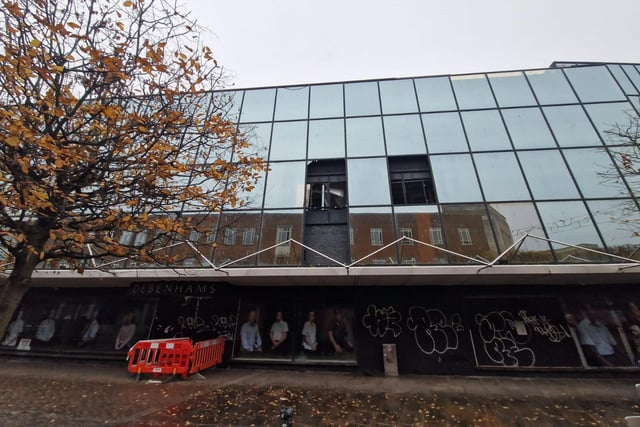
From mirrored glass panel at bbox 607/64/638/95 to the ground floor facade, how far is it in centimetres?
907

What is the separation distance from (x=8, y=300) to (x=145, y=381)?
5.14 m

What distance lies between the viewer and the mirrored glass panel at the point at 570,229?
8680mm

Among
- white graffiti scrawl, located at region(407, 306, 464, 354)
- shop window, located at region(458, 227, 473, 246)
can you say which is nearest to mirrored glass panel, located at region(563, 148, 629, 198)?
shop window, located at region(458, 227, 473, 246)

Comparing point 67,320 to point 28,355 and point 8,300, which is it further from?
point 8,300

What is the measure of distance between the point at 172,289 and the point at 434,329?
910 centimetres

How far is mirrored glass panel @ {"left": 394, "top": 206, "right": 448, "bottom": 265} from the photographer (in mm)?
9086

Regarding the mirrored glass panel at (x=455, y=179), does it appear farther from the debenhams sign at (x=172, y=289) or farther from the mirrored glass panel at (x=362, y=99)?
the debenhams sign at (x=172, y=289)

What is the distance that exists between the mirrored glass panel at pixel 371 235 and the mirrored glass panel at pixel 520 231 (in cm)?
368

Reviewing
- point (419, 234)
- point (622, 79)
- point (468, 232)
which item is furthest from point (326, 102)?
point (622, 79)

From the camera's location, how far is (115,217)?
4.72 metres

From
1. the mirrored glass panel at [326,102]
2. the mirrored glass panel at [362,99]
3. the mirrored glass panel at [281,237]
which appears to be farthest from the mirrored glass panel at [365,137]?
the mirrored glass panel at [281,237]

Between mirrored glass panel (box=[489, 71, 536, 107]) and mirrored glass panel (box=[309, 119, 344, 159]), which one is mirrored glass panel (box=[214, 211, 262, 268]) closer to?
mirrored glass panel (box=[309, 119, 344, 159])

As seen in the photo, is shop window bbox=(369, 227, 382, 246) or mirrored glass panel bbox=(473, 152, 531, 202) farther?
mirrored glass panel bbox=(473, 152, 531, 202)

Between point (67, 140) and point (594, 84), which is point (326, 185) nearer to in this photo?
point (67, 140)
